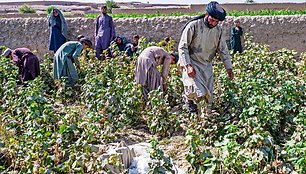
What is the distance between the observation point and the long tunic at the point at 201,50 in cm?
452

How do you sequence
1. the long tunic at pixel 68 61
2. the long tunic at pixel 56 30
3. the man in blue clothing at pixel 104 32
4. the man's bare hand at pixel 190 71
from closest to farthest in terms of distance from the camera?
the man's bare hand at pixel 190 71 → the long tunic at pixel 68 61 → the man in blue clothing at pixel 104 32 → the long tunic at pixel 56 30

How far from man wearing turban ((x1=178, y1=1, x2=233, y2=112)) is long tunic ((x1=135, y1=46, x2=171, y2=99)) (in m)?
0.63

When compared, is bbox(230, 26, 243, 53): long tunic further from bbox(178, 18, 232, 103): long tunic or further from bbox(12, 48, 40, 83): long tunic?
bbox(178, 18, 232, 103): long tunic

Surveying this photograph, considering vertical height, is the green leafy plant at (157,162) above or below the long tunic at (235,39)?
below

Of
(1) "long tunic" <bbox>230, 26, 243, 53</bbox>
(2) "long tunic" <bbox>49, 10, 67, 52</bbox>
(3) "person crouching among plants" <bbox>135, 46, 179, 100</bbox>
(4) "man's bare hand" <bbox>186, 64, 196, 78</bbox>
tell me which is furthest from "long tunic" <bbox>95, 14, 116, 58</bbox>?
(4) "man's bare hand" <bbox>186, 64, 196, 78</bbox>

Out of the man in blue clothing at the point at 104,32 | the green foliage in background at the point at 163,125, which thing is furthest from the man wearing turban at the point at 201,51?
the man in blue clothing at the point at 104,32

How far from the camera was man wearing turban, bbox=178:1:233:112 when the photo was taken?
14.6 ft

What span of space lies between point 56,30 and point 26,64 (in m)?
2.45

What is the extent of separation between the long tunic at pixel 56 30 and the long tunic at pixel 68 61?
240 centimetres

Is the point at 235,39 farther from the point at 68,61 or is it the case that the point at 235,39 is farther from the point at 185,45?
the point at 185,45

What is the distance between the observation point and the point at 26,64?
6.31 m

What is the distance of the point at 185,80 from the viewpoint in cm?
462

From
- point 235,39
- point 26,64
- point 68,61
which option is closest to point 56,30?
point 26,64

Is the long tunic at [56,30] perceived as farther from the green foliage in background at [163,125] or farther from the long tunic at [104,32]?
the green foliage in background at [163,125]
